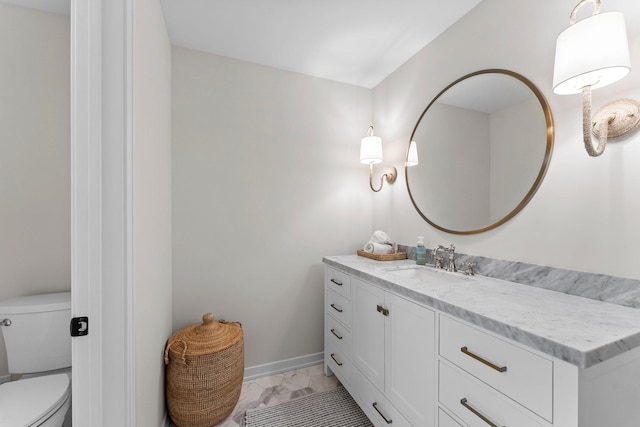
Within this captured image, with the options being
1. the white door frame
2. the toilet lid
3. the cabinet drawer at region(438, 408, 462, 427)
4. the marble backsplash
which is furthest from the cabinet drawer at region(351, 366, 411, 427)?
the toilet lid

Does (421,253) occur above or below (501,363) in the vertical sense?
above

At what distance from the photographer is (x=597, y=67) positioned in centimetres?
90

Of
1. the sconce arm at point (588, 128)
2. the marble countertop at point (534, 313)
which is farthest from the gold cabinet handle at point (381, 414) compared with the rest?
the sconce arm at point (588, 128)

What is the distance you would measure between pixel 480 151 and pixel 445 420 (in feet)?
4.38

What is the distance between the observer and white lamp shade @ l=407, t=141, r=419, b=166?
195 cm

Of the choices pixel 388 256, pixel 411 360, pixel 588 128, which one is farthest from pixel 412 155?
pixel 411 360

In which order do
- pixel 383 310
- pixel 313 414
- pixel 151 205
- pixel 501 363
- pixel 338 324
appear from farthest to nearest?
pixel 338 324
pixel 313 414
pixel 383 310
pixel 151 205
pixel 501 363

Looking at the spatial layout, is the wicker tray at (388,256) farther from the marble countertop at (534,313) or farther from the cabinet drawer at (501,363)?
the cabinet drawer at (501,363)

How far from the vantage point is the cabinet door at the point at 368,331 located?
1423mm

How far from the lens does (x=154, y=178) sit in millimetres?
1337

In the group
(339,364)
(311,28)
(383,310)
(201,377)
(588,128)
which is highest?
(311,28)

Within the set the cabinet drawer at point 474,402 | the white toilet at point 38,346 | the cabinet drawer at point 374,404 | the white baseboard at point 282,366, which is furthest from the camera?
the white baseboard at point 282,366

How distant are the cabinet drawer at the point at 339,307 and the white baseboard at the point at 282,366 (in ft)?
1.74

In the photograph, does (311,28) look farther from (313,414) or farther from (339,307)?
(313,414)
